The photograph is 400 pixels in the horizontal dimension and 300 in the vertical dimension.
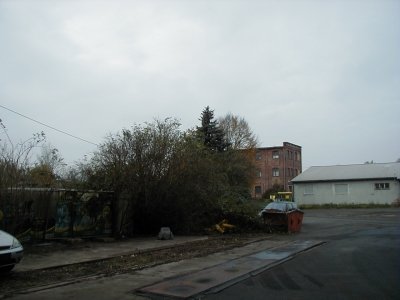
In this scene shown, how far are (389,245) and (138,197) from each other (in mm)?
10324

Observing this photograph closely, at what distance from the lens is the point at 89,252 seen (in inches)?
568

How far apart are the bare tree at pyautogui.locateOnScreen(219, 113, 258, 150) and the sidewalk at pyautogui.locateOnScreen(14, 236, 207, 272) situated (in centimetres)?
4056

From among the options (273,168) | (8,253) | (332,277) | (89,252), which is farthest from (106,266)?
(273,168)

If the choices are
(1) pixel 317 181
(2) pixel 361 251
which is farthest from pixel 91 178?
(1) pixel 317 181

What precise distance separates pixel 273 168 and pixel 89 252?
234 feet

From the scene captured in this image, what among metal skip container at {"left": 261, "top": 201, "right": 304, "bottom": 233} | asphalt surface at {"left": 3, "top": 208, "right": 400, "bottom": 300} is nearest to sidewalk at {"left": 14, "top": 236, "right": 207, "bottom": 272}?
asphalt surface at {"left": 3, "top": 208, "right": 400, "bottom": 300}

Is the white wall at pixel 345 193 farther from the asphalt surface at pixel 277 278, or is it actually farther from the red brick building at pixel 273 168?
the asphalt surface at pixel 277 278

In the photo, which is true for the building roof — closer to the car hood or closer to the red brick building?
the red brick building

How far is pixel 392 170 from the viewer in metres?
49.8

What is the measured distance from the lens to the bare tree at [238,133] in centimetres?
5906

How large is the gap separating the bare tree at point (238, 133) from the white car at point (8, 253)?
49.0 meters

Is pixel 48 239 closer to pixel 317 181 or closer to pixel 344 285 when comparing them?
pixel 344 285

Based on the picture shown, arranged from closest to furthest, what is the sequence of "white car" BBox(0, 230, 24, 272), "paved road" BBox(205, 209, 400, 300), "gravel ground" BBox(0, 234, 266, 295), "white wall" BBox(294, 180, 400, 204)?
"paved road" BBox(205, 209, 400, 300), "gravel ground" BBox(0, 234, 266, 295), "white car" BBox(0, 230, 24, 272), "white wall" BBox(294, 180, 400, 204)

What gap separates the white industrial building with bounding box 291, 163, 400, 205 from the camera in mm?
48219
